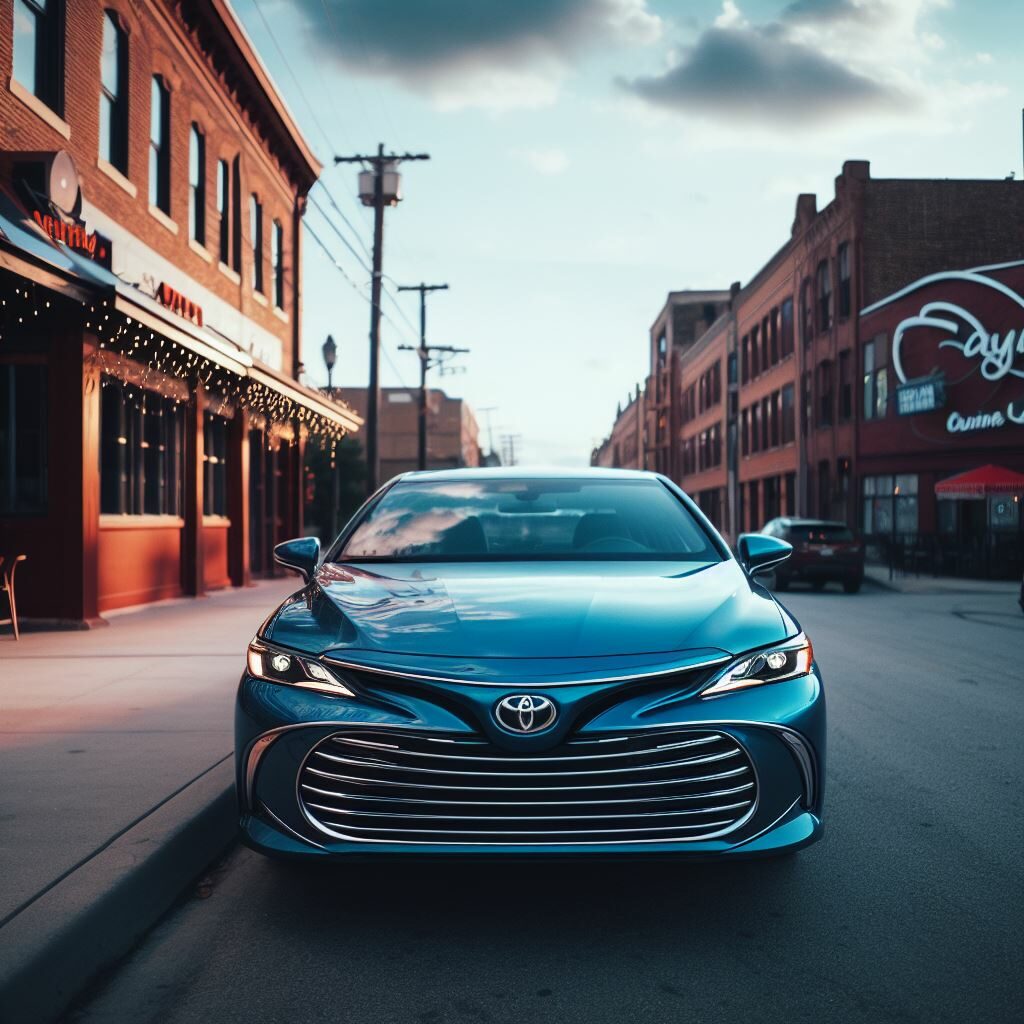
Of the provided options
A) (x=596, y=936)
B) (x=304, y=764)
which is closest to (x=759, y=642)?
(x=596, y=936)

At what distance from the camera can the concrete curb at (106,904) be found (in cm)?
316

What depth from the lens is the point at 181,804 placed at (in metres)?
4.81

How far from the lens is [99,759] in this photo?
585 centimetres

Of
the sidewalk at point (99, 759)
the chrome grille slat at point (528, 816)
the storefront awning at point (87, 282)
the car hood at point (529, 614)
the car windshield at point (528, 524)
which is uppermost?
the storefront awning at point (87, 282)

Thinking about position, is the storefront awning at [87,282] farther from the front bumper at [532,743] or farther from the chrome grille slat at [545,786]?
the chrome grille slat at [545,786]

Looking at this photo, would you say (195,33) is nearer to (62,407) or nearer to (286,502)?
(62,407)

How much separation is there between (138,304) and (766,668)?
377 inches

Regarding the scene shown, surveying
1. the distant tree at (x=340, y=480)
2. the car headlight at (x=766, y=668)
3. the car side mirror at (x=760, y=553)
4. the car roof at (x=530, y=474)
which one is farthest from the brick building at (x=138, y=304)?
the distant tree at (x=340, y=480)

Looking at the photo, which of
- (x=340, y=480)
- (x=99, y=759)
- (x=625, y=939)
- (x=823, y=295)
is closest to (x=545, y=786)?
(x=625, y=939)

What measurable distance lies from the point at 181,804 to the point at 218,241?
16.3 m

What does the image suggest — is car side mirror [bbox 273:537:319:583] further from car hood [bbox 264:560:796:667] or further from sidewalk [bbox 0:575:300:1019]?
sidewalk [bbox 0:575:300:1019]

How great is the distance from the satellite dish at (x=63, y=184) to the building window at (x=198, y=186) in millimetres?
5675

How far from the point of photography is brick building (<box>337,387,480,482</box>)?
8681cm

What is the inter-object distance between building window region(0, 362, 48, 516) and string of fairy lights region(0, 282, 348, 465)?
559mm
